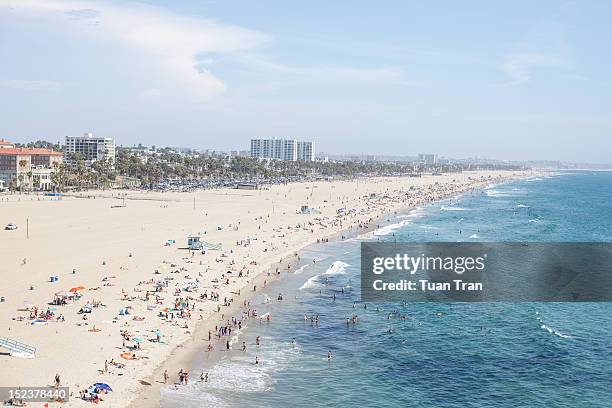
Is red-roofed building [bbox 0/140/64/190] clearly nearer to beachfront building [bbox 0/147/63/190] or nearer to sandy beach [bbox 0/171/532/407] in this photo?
beachfront building [bbox 0/147/63/190]

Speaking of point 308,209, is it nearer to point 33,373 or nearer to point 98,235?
point 98,235

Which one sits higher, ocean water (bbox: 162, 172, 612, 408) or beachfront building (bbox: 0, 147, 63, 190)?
beachfront building (bbox: 0, 147, 63, 190)

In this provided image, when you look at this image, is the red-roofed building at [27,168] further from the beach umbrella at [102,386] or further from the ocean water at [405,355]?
the beach umbrella at [102,386]

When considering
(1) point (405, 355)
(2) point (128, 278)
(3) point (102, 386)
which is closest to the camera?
(3) point (102, 386)

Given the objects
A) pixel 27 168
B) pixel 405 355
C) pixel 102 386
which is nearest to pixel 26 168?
pixel 27 168

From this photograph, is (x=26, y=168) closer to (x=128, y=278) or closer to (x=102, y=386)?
(x=128, y=278)

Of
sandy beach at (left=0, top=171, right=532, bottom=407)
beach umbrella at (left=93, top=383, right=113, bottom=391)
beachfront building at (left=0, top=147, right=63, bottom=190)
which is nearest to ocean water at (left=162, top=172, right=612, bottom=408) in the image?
beach umbrella at (left=93, top=383, right=113, bottom=391)
